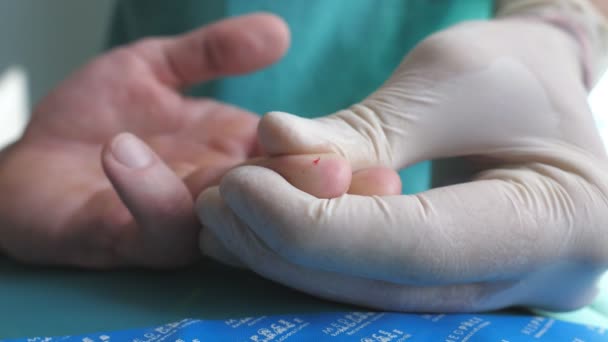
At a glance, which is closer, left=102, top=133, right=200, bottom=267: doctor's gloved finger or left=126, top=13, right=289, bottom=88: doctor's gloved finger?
left=102, top=133, right=200, bottom=267: doctor's gloved finger

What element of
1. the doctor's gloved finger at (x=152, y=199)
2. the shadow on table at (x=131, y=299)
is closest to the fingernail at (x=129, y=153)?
the doctor's gloved finger at (x=152, y=199)

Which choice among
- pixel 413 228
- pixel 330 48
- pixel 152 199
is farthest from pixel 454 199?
pixel 330 48

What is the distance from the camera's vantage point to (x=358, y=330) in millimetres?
392

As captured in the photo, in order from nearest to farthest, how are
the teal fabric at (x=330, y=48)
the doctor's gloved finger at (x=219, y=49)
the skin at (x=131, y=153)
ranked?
the skin at (x=131, y=153) → the doctor's gloved finger at (x=219, y=49) → the teal fabric at (x=330, y=48)

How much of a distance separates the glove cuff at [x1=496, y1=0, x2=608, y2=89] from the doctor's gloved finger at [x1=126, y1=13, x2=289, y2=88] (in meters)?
0.24

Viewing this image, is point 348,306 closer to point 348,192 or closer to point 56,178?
point 348,192

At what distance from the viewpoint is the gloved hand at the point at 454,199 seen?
0.37 m

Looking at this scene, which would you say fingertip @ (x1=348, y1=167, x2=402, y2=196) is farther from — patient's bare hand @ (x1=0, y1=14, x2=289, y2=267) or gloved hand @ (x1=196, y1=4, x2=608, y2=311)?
patient's bare hand @ (x1=0, y1=14, x2=289, y2=267)

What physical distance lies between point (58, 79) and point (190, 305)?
1.24 metres

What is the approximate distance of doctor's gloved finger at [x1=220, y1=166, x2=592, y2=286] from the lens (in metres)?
0.36

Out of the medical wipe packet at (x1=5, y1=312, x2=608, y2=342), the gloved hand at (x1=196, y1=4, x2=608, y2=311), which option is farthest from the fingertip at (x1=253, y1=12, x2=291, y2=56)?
the medical wipe packet at (x1=5, y1=312, x2=608, y2=342)

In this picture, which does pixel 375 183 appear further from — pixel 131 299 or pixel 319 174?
pixel 131 299

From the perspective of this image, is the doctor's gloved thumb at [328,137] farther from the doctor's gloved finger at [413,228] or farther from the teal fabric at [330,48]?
the teal fabric at [330,48]

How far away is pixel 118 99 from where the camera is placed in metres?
0.63
